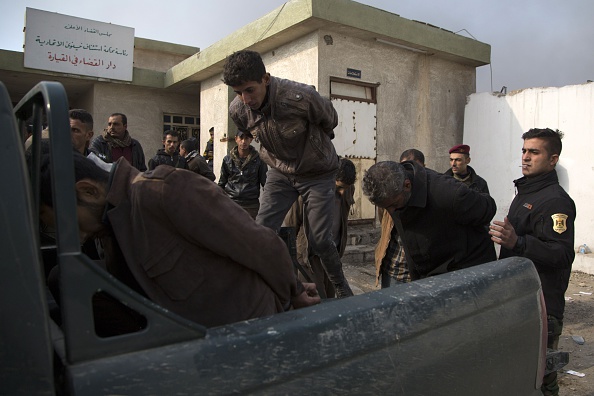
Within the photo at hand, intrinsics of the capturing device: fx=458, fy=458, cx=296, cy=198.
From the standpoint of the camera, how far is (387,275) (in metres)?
3.54

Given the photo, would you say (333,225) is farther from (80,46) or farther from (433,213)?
(80,46)

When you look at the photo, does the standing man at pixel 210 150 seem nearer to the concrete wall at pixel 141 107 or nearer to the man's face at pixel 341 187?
the concrete wall at pixel 141 107

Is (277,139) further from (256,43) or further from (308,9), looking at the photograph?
(256,43)

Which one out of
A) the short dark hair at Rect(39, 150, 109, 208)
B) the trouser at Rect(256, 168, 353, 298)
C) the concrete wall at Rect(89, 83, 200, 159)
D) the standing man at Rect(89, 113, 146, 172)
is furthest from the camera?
the concrete wall at Rect(89, 83, 200, 159)

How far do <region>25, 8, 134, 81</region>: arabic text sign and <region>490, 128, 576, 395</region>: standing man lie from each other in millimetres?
10905

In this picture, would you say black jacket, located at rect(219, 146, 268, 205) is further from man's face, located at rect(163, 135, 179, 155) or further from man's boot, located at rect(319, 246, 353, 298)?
man's boot, located at rect(319, 246, 353, 298)

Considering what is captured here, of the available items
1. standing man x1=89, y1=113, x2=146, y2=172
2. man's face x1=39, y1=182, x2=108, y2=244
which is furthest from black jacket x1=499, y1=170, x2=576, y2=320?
standing man x1=89, y1=113, x2=146, y2=172

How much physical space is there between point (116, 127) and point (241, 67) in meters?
2.72

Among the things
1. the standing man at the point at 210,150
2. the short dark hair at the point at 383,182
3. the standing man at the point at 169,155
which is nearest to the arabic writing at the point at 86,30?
A: the standing man at the point at 210,150

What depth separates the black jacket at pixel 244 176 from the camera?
5852 millimetres

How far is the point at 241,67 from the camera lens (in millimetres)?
2812

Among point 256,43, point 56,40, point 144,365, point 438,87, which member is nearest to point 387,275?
point 144,365

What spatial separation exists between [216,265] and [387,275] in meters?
2.41

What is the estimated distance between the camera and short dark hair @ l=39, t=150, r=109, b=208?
1254 mm
